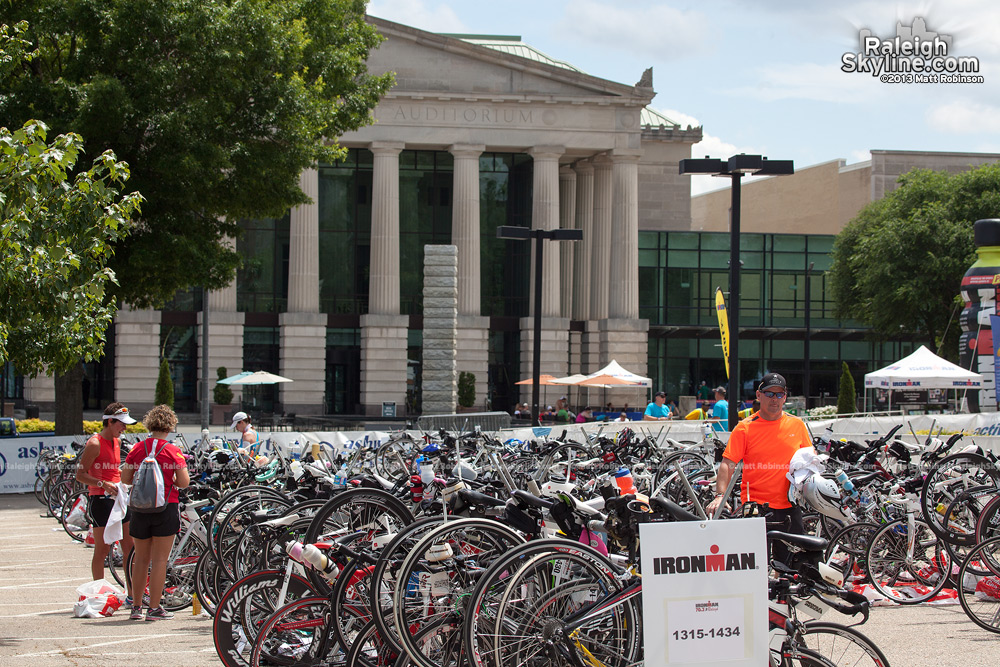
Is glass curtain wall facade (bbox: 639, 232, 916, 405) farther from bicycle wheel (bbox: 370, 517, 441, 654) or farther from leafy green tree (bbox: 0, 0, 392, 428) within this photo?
bicycle wheel (bbox: 370, 517, 441, 654)

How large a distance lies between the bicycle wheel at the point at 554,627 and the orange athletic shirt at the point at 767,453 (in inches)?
108

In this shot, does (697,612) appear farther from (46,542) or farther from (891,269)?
(891,269)

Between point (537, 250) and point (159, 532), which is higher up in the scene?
point (537, 250)

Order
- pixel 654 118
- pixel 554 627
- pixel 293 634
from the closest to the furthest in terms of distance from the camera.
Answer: pixel 554 627 → pixel 293 634 → pixel 654 118

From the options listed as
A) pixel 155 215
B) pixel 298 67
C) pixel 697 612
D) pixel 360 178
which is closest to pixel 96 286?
pixel 697 612

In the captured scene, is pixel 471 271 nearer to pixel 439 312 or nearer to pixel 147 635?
pixel 439 312

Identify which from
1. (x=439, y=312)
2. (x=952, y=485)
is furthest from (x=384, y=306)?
(x=952, y=485)

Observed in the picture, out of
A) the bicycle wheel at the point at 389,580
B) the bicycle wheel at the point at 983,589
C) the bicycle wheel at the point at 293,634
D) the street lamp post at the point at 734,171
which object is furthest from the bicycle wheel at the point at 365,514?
the street lamp post at the point at 734,171

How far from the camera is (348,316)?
53.7 meters

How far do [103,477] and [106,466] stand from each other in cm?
11

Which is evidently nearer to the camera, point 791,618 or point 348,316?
point 791,618

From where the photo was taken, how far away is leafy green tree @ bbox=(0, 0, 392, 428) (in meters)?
21.9

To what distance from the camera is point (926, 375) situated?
106ft

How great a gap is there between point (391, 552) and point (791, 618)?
2.09 m
